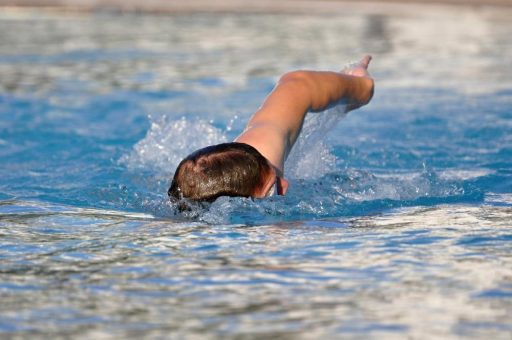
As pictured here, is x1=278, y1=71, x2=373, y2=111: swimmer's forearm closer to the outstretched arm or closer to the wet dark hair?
the outstretched arm

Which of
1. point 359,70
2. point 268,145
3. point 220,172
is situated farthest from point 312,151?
point 220,172

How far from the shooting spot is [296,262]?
3611mm

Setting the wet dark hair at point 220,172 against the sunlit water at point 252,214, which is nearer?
the sunlit water at point 252,214

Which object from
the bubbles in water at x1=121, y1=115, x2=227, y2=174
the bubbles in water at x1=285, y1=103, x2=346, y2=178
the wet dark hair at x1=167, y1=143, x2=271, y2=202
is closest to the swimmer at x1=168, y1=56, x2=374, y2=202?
the wet dark hair at x1=167, y1=143, x2=271, y2=202

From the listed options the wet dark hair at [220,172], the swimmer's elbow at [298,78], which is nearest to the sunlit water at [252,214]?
the wet dark hair at [220,172]

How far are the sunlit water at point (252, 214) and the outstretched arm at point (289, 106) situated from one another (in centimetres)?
27

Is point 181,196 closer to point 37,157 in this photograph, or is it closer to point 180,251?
point 180,251

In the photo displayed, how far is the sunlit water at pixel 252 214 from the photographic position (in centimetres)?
307

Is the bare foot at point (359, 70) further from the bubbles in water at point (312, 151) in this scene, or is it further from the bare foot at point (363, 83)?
the bubbles in water at point (312, 151)

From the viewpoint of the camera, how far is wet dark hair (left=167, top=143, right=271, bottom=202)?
12.8ft

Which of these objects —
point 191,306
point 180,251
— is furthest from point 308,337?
point 180,251

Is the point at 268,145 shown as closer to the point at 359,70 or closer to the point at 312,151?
the point at 359,70

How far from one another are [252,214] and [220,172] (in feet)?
1.47

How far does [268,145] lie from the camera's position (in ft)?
14.4
